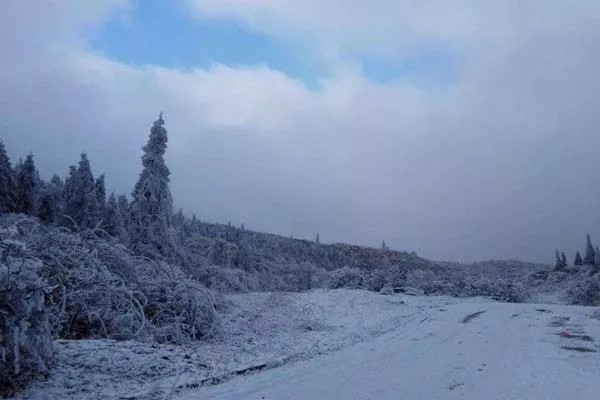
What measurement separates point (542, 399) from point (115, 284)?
7512mm

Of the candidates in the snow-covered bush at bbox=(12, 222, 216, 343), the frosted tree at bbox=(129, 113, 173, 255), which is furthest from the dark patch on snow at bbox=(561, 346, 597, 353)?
the frosted tree at bbox=(129, 113, 173, 255)

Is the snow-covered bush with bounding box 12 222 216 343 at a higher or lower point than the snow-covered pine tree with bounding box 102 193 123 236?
lower

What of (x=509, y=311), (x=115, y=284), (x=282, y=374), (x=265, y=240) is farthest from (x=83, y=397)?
(x=265, y=240)

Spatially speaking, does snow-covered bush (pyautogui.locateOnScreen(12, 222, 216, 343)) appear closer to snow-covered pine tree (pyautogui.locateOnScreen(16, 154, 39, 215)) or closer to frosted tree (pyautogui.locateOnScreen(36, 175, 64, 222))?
frosted tree (pyautogui.locateOnScreen(36, 175, 64, 222))

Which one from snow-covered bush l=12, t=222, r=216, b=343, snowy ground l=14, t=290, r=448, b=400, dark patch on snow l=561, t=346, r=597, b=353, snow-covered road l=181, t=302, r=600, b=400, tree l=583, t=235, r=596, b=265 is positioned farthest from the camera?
tree l=583, t=235, r=596, b=265

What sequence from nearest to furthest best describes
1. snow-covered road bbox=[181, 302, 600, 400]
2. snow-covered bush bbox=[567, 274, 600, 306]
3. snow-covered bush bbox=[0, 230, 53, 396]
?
snow-covered bush bbox=[0, 230, 53, 396] < snow-covered road bbox=[181, 302, 600, 400] < snow-covered bush bbox=[567, 274, 600, 306]

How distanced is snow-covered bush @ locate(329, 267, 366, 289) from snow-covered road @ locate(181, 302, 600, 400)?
16.8 metres

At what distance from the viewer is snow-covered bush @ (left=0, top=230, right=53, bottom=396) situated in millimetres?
5191

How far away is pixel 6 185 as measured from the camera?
1794 inches

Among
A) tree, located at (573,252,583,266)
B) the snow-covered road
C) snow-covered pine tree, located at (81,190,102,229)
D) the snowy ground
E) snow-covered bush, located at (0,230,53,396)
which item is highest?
snow-covered pine tree, located at (81,190,102,229)

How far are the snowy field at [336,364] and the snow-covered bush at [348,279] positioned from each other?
1605cm

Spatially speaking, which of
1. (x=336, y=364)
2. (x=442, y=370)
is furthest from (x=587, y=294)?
(x=336, y=364)

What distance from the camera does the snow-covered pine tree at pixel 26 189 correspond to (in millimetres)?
47344

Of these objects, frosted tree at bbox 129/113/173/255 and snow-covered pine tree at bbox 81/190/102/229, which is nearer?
frosted tree at bbox 129/113/173/255
